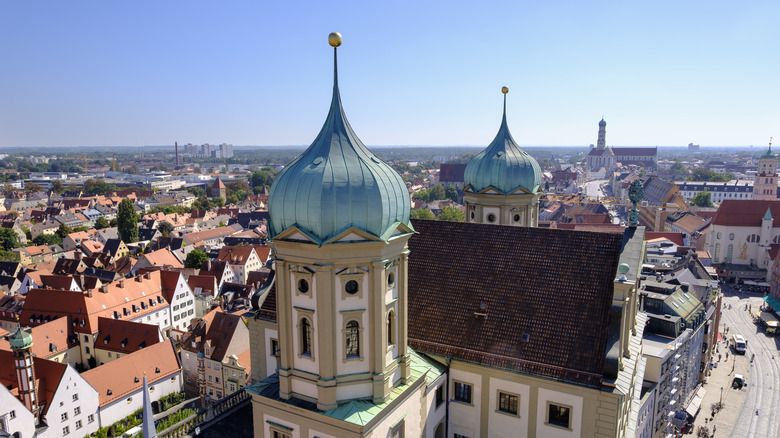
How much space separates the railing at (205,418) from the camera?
2236 centimetres

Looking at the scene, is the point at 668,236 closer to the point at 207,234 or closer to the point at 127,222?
the point at 207,234

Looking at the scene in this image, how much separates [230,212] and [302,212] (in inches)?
5973

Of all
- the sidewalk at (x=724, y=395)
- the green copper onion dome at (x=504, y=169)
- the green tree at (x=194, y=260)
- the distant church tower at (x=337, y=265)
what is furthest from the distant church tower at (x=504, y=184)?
the green tree at (x=194, y=260)

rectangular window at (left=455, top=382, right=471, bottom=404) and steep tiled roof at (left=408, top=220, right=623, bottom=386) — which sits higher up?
steep tiled roof at (left=408, top=220, right=623, bottom=386)

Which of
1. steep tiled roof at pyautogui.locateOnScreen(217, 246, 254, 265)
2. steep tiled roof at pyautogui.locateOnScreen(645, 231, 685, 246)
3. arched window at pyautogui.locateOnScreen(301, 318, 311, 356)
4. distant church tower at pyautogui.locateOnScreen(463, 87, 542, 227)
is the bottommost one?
steep tiled roof at pyautogui.locateOnScreen(217, 246, 254, 265)

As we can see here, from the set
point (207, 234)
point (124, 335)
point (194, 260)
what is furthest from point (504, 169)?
point (207, 234)

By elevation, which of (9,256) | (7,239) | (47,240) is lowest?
(47,240)

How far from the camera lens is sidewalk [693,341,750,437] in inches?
1936

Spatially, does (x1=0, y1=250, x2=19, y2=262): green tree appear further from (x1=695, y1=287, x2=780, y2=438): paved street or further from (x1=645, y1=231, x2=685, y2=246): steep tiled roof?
(x1=645, y1=231, x2=685, y2=246): steep tiled roof

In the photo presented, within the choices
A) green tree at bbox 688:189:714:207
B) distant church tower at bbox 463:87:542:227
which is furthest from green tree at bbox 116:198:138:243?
green tree at bbox 688:189:714:207

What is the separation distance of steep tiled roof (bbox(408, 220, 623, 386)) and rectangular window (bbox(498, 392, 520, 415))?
1443mm

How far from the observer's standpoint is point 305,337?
1823 cm

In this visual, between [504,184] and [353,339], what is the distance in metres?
21.1

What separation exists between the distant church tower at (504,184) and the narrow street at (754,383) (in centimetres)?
3096
